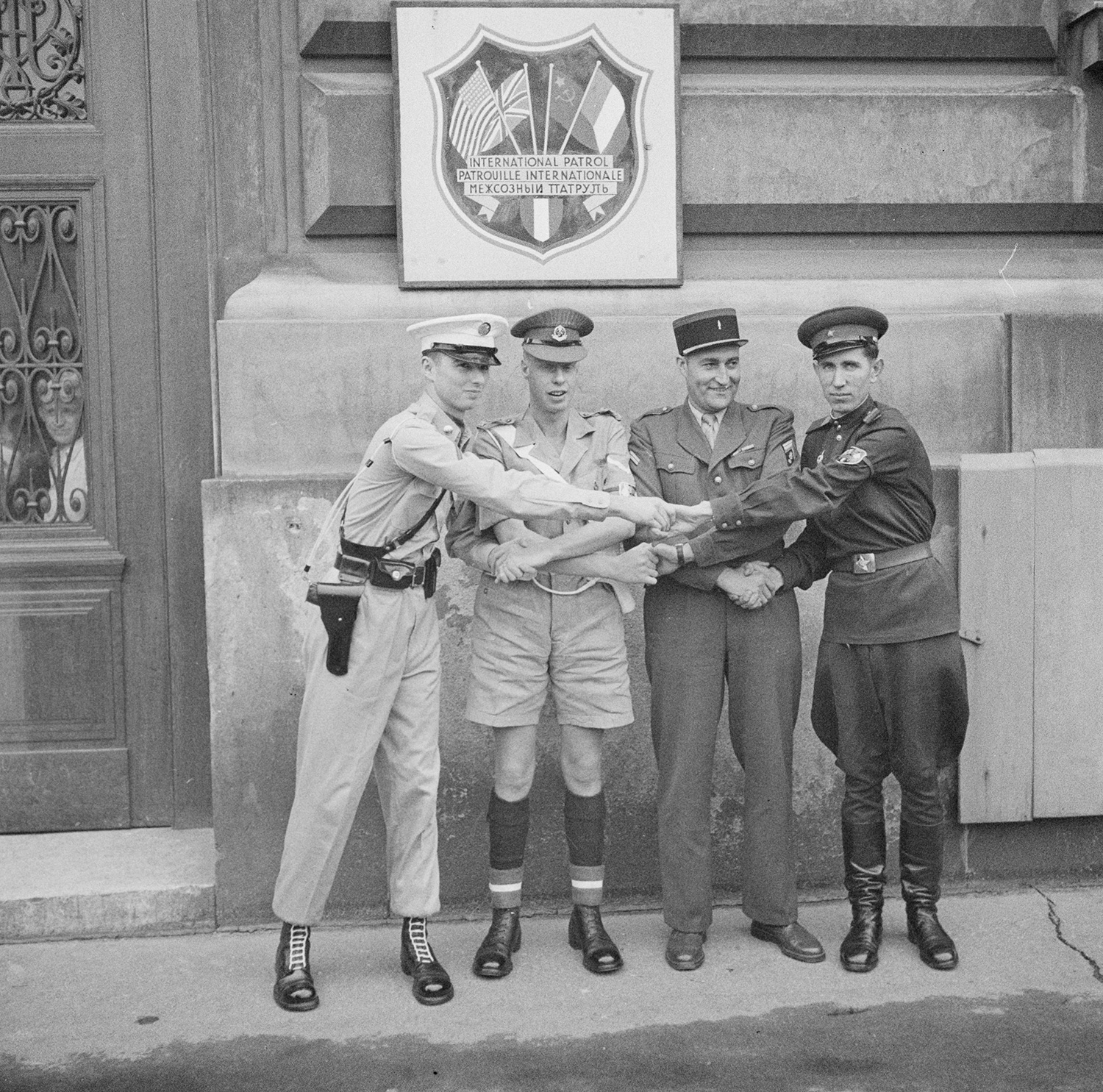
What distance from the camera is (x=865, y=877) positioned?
4.88m

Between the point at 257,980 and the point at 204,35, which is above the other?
the point at 204,35

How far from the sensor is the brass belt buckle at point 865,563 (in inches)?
189

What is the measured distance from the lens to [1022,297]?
5.67m

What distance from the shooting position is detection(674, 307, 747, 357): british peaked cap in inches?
187

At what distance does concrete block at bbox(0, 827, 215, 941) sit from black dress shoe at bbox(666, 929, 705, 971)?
65.5 inches

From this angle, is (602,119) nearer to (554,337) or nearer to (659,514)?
(554,337)

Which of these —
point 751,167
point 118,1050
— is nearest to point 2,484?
point 118,1050

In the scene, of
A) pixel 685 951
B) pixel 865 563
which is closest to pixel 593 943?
pixel 685 951

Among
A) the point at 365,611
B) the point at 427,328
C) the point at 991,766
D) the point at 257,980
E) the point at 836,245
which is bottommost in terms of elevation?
the point at 257,980

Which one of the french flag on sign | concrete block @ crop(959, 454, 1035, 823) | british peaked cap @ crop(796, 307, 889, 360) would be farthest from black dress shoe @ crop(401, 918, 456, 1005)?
the french flag on sign

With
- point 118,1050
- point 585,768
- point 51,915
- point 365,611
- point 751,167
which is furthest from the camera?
point 751,167

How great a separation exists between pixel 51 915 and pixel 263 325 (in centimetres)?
222

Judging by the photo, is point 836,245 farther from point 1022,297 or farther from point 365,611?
point 365,611

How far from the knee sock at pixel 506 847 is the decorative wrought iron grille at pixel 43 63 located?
3112 millimetres
